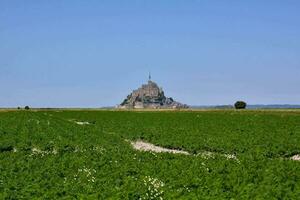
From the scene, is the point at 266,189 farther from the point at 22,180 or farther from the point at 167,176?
the point at 22,180

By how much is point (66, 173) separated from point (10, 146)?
1429cm

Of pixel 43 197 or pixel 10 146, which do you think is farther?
pixel 10 146

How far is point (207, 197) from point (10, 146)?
21.6 m

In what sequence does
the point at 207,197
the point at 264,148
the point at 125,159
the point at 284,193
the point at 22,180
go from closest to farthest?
the point at 207,197 → the point at 284,193 → the point at 22,180 → the point at 125,159 → the point at 264,148

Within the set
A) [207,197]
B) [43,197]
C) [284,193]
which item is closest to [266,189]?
Result: [284,193]

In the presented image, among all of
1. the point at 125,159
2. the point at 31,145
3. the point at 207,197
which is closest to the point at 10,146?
the point at 31,145

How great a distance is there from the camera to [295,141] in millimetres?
35312

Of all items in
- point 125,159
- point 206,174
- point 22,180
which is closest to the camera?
point 22,180

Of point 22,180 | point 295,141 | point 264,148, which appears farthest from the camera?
point 295,141

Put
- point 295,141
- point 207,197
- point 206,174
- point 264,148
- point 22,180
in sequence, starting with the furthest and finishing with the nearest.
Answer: point 295,141, point 264,148, point 206,174, point 22,180, point 207,197

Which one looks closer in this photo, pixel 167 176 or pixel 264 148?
pixel 167 176

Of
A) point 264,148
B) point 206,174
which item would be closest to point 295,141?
point 264,148

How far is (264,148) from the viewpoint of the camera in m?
31.8

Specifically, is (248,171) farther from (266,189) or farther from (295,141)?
(295,141)
